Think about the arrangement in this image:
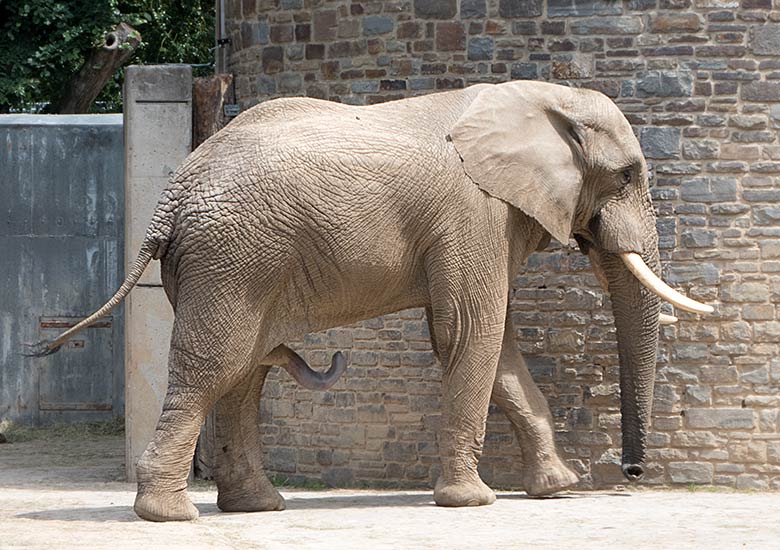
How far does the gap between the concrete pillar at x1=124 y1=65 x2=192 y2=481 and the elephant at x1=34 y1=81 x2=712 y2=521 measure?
2.33 m

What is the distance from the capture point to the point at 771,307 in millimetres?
11766

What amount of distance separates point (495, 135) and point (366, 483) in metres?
2.84

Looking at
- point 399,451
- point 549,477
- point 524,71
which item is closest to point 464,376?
point 549,477

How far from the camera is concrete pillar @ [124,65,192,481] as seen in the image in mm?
12844

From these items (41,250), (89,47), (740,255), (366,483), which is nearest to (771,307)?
(740,255)

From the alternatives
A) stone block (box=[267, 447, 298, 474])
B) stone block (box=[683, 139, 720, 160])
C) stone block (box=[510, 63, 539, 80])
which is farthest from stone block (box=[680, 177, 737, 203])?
stone block (box=[267, 447, 298, 474])

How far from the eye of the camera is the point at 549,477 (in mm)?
11062

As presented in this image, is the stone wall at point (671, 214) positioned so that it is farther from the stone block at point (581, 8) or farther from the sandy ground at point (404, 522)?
the sandy ground at point (404, 522)

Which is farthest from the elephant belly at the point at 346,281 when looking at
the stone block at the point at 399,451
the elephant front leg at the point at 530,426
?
the stone block at the point at 399,451

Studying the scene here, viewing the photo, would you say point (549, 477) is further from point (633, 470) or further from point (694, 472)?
point (694, 472)

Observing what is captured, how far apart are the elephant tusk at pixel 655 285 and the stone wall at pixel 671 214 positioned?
0.94 meters

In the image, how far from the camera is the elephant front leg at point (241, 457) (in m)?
10.6

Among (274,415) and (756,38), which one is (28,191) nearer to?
(274,415)

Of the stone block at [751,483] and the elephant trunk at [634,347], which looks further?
the stone block at [751,483]
